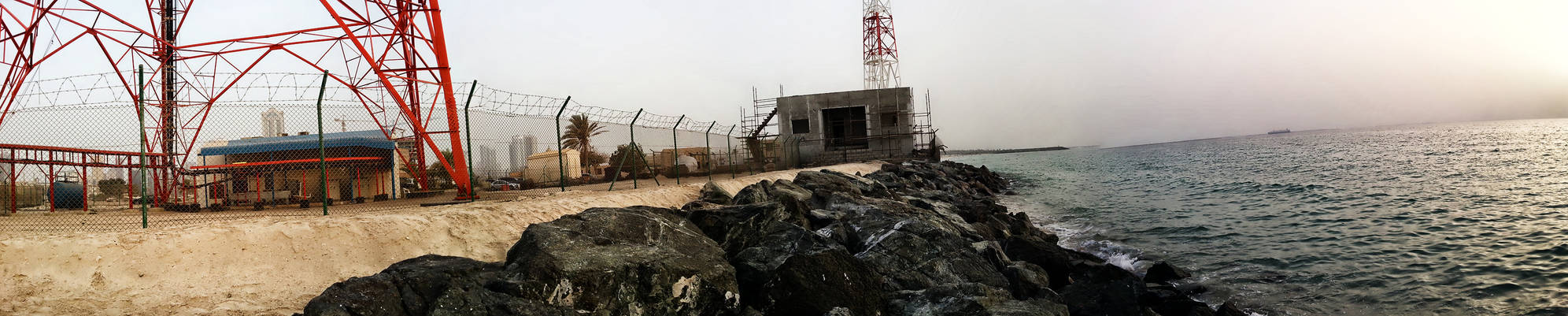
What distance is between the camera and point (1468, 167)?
29344mm

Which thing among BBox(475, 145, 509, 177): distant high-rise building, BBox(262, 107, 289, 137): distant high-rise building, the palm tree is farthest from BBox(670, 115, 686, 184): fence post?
BBox(262, 107, 289, 137): distant high-rise building

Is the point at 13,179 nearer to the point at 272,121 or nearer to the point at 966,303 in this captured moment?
the point at 272,121

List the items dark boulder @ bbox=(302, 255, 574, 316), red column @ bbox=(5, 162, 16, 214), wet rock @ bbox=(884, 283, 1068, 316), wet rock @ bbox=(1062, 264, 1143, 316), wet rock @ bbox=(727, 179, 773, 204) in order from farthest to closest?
wet rock @ bbox=(727, 179, 773, 204)
red column @ bbox=(5, 162, 16, 214)
wet rock @ bbox=(1062, 264, 1143, 316)
wet rock @ bbox=(884, 283, 1068, 316)
dark boulder @ bbox=(302, 255, 574, 316)

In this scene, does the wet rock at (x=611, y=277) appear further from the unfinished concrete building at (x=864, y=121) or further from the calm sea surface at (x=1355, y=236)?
the unfinished concrete building at (x=864, y=121)

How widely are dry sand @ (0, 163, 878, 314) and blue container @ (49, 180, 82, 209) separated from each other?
6479 millimetres

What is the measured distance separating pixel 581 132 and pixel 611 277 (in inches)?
490

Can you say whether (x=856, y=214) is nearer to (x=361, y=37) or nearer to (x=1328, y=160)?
(x=361, y=37)

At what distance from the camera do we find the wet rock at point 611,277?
5.41 metres

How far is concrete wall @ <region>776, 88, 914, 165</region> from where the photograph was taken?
4609 cm

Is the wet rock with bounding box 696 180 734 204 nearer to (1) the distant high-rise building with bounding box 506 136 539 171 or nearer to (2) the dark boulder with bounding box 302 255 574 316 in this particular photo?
(1) the distant high-rise building with bounding box 506 136 539 171

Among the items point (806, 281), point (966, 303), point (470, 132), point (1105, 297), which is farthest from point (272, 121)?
point (1105, 297)

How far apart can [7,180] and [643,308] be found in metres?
11.7

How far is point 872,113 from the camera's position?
4653 centimetres

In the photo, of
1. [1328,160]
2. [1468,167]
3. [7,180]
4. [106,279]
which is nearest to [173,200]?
[7,180]
